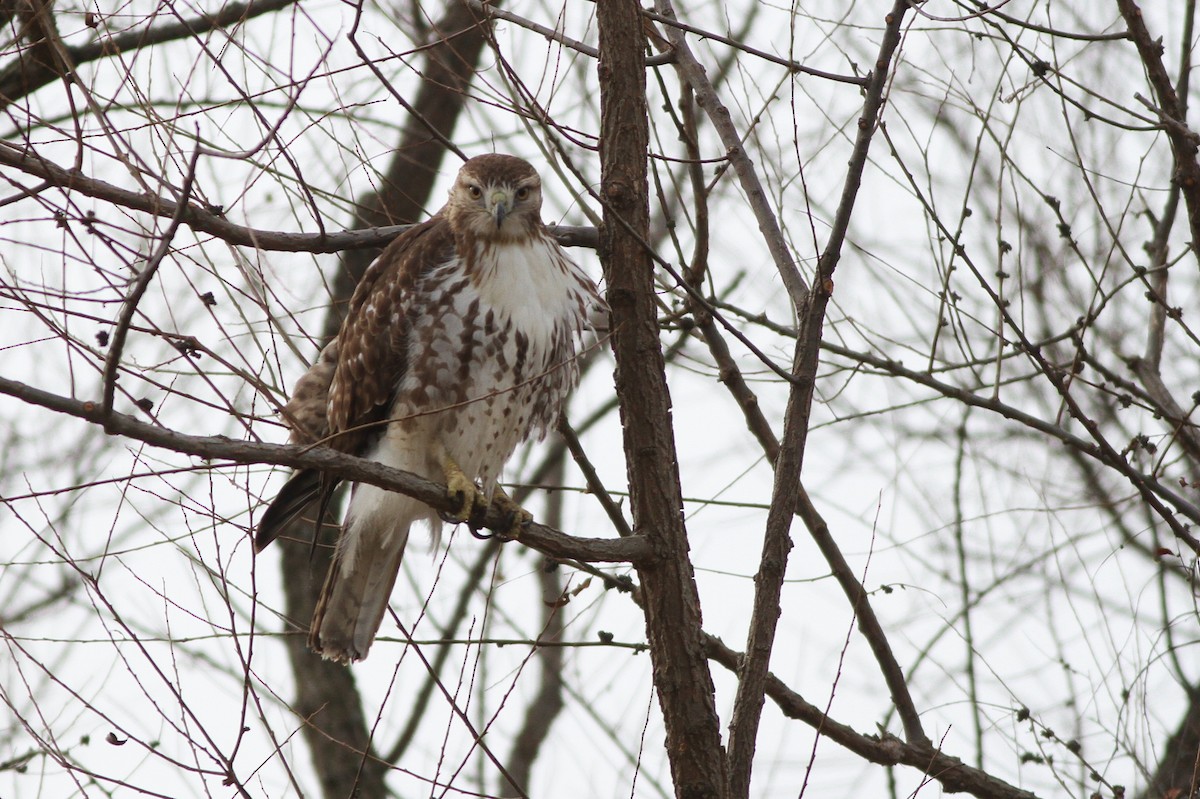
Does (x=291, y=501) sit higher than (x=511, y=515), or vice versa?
(x=291, y=501)

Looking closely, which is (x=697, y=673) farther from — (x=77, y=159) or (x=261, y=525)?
(x=77, y=159)

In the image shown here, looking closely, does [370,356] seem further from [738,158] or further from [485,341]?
[738,158]

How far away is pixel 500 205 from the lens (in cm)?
436

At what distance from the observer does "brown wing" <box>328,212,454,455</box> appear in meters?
4.43

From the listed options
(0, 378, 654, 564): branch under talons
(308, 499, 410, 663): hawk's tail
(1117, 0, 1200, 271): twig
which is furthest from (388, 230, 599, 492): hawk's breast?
(1117, 0, 1200, 271): twig

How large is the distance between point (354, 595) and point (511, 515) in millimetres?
1048

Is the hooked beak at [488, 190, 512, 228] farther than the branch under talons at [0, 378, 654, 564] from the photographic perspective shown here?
Yes

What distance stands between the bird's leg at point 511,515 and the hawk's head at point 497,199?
0.84 meters

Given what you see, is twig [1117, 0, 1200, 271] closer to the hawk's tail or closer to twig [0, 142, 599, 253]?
twig [0, 142, 599, 253]

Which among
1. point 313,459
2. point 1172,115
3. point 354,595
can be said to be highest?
point 1172,115

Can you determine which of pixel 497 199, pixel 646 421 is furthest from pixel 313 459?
pixel 497 199

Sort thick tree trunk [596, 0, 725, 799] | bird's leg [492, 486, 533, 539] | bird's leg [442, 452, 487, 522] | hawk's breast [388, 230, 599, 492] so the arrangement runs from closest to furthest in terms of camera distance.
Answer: thick tree trunk [596, 0, 725, 799] < bird's leg [492, 486, 533, 539] < bird's leg [442, 452, 487, 522] < hawk's breast [388, 230, 599, 492]

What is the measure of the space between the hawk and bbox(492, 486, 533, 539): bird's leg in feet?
0.15

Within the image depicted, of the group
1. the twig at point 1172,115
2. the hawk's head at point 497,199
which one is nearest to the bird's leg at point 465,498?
the hawk's head at point 497,199
